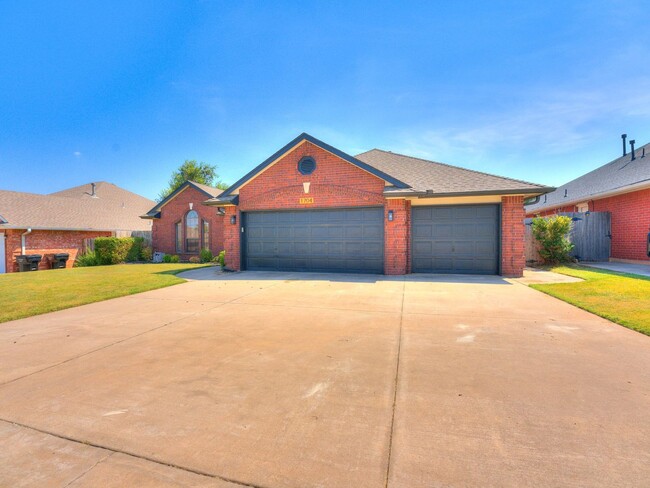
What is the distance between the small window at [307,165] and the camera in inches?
476

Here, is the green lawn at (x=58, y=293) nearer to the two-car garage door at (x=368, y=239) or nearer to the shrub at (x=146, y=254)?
the two-car garage door at (x=368, y=239)

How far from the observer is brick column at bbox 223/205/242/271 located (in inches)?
509

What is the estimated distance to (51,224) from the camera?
18984mm

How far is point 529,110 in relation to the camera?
1202 cm

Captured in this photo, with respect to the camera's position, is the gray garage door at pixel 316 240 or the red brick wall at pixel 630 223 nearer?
the gray garage door at pixel 316 240

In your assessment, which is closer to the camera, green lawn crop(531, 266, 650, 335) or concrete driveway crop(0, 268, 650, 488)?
concrete driveway crop(0, 268, 650, 488)

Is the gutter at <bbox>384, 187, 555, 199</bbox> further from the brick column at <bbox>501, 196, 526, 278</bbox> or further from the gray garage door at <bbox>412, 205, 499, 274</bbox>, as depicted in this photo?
the gray garage door at <bbox>412, 205, 499, 274</bbox>

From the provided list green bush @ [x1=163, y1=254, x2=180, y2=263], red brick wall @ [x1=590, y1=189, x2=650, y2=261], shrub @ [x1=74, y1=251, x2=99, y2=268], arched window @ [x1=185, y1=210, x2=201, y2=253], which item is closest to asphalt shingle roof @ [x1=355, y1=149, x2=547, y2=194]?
red brick wall @ [x1=590, y1=189, x2=650, y2=261]

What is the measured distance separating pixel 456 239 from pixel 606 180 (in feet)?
38.6

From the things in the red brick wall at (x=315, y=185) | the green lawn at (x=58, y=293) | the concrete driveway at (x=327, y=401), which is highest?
the red brick wall at (x=315, y=185)

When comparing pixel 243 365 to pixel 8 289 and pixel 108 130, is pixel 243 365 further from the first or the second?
pixel 108 130

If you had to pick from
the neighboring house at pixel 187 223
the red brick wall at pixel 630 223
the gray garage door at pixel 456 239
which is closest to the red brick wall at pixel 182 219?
the neighboring house at pixel 187 223

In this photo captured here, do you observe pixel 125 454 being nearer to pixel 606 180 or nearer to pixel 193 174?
pixel 606 180

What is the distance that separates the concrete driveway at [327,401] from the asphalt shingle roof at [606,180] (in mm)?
12710
